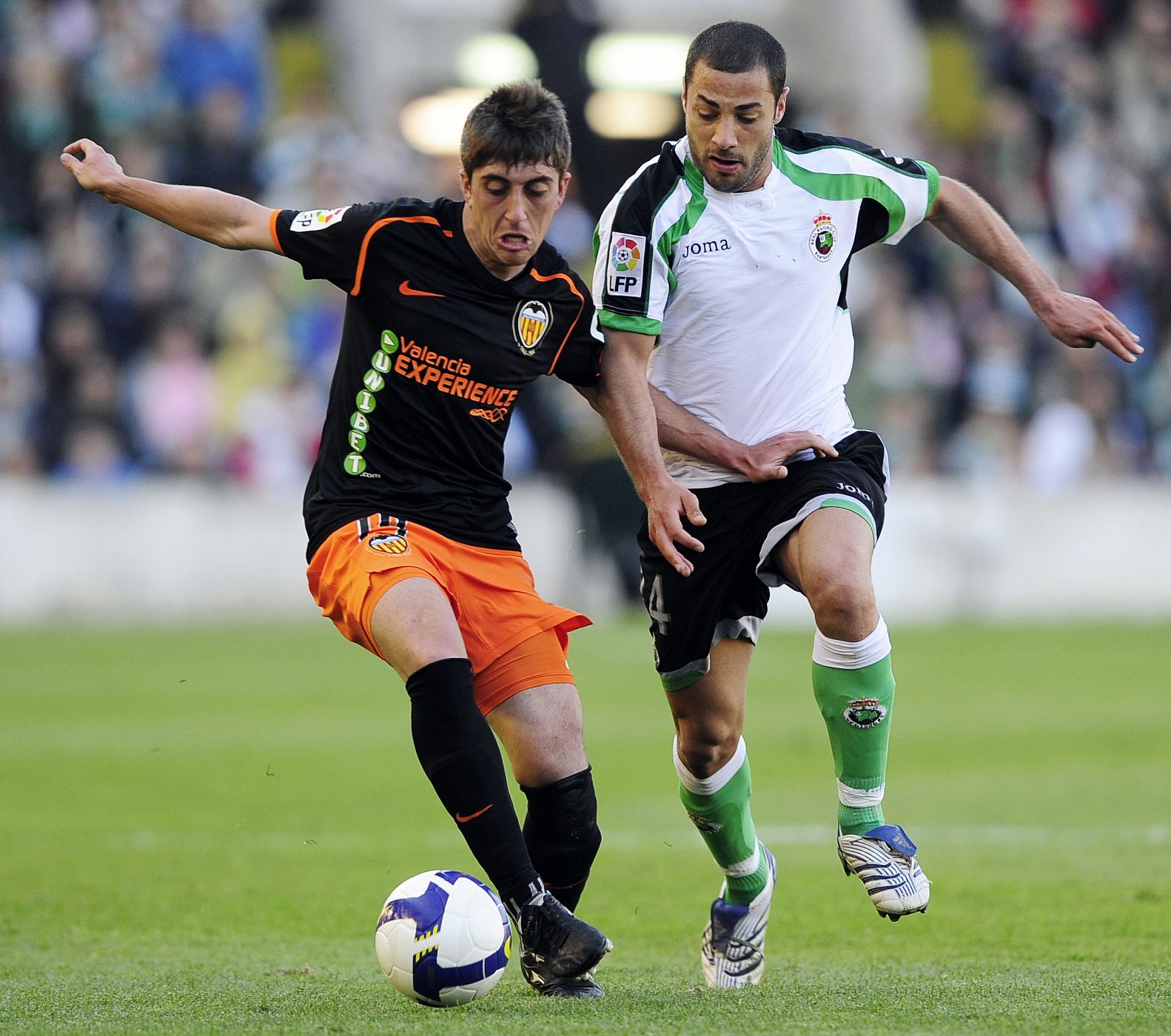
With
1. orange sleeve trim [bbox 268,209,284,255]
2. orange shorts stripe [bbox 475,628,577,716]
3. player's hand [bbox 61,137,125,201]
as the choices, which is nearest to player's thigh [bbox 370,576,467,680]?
orange shorts stripe [bbox 475,628,577,716]

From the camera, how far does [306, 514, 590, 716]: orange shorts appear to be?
17.5ft

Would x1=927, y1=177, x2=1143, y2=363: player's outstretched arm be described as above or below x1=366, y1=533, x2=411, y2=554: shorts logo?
above

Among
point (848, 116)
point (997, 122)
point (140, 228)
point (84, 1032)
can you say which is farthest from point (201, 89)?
point (84, 1032)

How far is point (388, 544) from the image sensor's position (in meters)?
5.38

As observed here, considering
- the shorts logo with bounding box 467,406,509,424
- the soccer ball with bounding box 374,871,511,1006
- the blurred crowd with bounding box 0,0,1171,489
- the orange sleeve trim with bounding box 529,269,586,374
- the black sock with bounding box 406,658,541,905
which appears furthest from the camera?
the blurred crowd with bounding box 0,0,1171,489

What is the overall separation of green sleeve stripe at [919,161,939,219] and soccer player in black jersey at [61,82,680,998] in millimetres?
1161

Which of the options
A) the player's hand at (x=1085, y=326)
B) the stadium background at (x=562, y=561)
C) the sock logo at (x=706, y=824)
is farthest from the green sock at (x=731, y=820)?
the player's hand at (x=1085, y=326)

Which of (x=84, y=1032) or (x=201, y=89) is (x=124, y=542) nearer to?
(x=201, y=89)

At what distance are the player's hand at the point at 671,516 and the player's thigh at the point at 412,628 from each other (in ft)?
2.36

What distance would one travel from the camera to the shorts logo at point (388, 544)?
17.6 ft

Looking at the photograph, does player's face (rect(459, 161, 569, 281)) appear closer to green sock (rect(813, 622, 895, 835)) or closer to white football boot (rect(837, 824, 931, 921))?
green sock (rect(813, 622, 895, 835))

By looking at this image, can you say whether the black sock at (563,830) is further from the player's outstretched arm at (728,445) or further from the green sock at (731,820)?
the player's outstretched arm at (728,445)

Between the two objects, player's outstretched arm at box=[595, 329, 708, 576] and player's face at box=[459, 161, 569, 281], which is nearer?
player's face at box=[459, 161, 569, 281]

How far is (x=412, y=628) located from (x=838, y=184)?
1.99m
